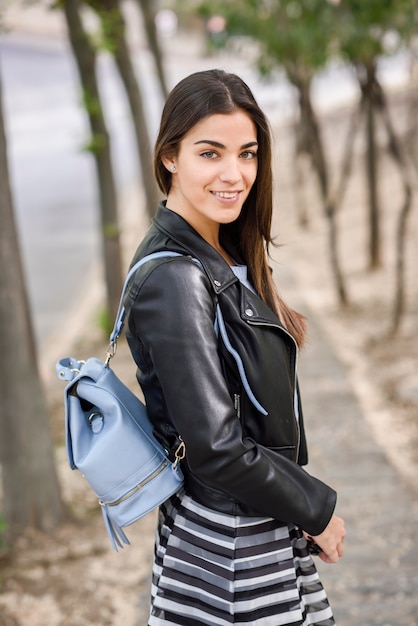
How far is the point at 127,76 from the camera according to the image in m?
8.20

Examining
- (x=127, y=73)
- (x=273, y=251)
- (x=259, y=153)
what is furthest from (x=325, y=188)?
(x=259, y=153)

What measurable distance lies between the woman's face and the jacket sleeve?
16 cm

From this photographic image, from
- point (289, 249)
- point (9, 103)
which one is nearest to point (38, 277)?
point (289, 249)

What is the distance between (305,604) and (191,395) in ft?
1.99

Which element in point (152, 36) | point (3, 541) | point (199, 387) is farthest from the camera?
point (152, 36)

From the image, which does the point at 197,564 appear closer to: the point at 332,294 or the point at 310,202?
the point at 332,294

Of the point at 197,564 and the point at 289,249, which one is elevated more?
the point at 197,564

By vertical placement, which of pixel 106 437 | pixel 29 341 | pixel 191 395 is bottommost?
pixel 29 341

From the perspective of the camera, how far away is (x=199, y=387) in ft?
5.10

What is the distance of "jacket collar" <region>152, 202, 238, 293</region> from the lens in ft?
5.50

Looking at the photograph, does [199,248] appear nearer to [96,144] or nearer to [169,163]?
[169,163]

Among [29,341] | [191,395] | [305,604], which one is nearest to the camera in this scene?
[191,395]

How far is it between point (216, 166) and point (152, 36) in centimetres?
1027

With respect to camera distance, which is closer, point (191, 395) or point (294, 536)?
point (191, 395)
